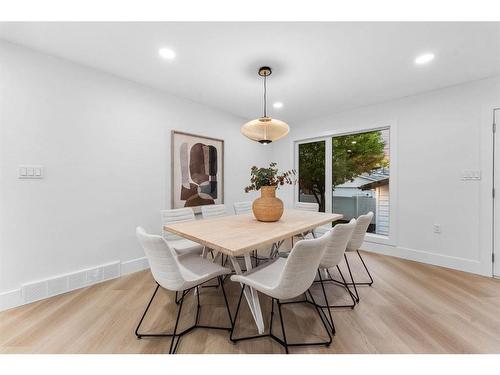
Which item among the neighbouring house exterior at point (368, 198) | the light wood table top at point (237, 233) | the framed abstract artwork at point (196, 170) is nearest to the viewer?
the light wood table top at point (237, 233)

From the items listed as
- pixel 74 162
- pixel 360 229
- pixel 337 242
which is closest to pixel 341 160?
pixel 360 229

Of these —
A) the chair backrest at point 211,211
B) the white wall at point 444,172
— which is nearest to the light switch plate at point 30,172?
the chair backrest at point 211,211

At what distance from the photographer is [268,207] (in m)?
2.09

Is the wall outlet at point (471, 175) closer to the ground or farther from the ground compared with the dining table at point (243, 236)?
farther from the ground

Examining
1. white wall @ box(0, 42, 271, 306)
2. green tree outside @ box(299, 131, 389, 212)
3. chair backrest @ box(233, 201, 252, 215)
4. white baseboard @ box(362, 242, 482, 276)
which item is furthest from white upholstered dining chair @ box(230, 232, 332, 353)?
green tree outside @ box(299, 131, 389, 212)

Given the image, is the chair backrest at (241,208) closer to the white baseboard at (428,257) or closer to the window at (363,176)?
the window at (363,176)

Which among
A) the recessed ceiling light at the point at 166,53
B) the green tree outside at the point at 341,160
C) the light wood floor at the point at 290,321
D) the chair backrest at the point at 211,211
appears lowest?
the light wood floor at the point at 290,321

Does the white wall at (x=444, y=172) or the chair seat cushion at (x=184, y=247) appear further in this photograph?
the white wall at (x=444, y=172)

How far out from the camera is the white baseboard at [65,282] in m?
1.80

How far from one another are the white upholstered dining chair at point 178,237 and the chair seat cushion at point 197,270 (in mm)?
261

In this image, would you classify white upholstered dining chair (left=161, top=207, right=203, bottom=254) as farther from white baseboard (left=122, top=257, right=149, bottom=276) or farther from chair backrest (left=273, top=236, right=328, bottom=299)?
chair backrest (left=273, top=236, right=328, bottom=299)
